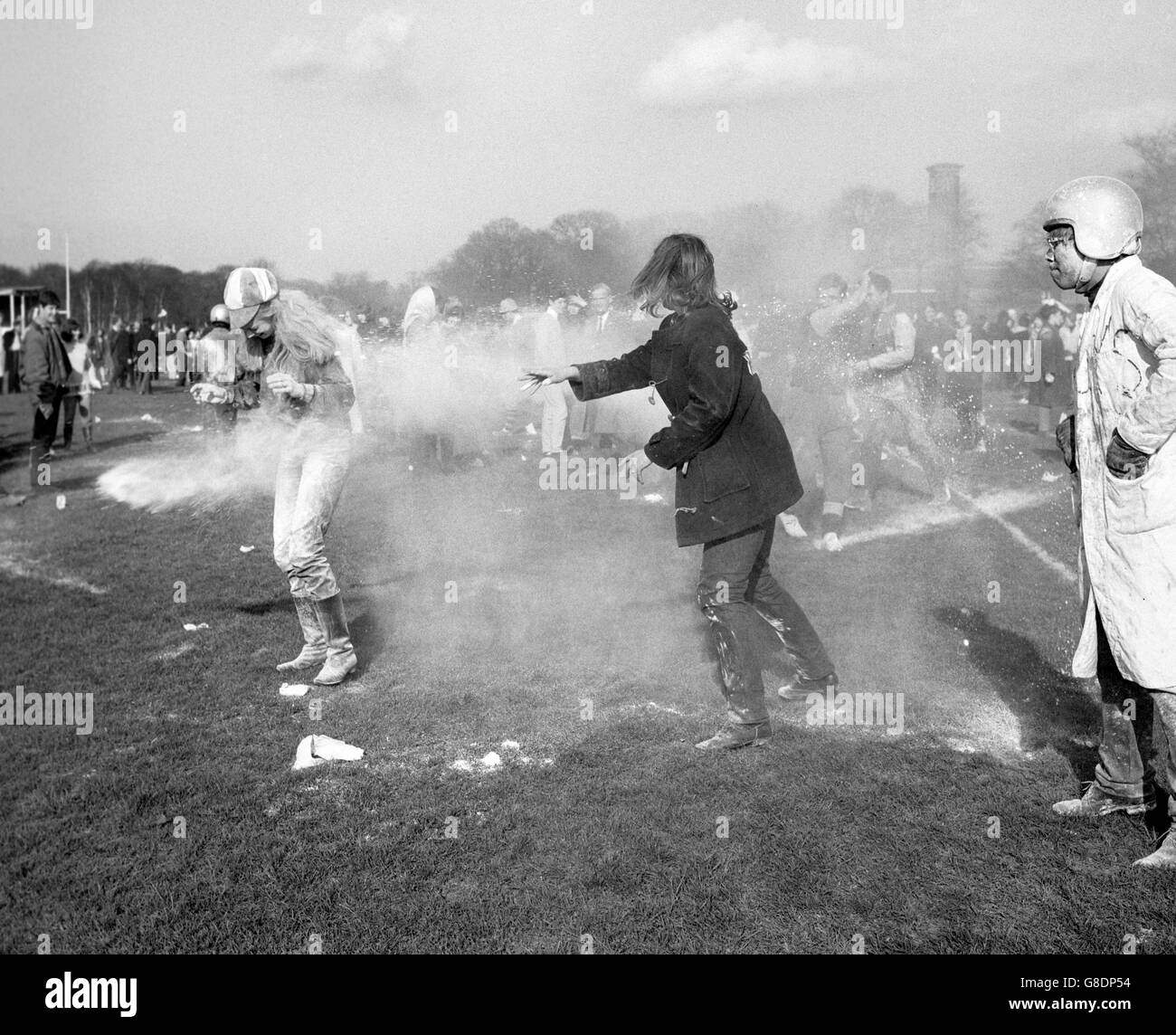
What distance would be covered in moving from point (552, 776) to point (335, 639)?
1.95 m

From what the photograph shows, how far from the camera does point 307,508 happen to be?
5891 millimetres

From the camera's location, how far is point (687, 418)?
15.3 feet

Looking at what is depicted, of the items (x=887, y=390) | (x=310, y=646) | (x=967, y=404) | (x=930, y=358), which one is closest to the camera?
(x=310, y=646)

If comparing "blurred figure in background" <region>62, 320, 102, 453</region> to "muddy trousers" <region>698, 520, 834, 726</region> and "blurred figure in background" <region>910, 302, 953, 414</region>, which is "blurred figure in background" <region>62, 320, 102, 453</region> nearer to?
"blurred figure in background" <region>910, 302, 953, 414</region>

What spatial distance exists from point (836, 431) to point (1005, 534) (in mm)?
1850

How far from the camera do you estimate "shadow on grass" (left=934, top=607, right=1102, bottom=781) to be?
4.91 meters

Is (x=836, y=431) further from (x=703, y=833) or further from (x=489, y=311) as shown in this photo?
(x=489, y=311)

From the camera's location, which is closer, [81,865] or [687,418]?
[81,865]

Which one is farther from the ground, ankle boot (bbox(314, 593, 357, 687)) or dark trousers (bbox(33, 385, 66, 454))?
dark trousers (bbox(33, 385, 66, 454))

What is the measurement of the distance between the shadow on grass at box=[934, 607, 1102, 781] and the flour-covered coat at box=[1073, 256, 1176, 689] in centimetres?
109

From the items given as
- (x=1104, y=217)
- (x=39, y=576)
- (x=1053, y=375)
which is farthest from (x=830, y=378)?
(x=1053, y=375)

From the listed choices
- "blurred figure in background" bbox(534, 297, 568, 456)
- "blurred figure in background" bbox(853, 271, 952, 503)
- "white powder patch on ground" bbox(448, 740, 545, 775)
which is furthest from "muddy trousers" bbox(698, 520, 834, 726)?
"blurred figure in background" bbox(534, 297, 568, 456)

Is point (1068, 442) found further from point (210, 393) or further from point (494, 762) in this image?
point (210, 393)
